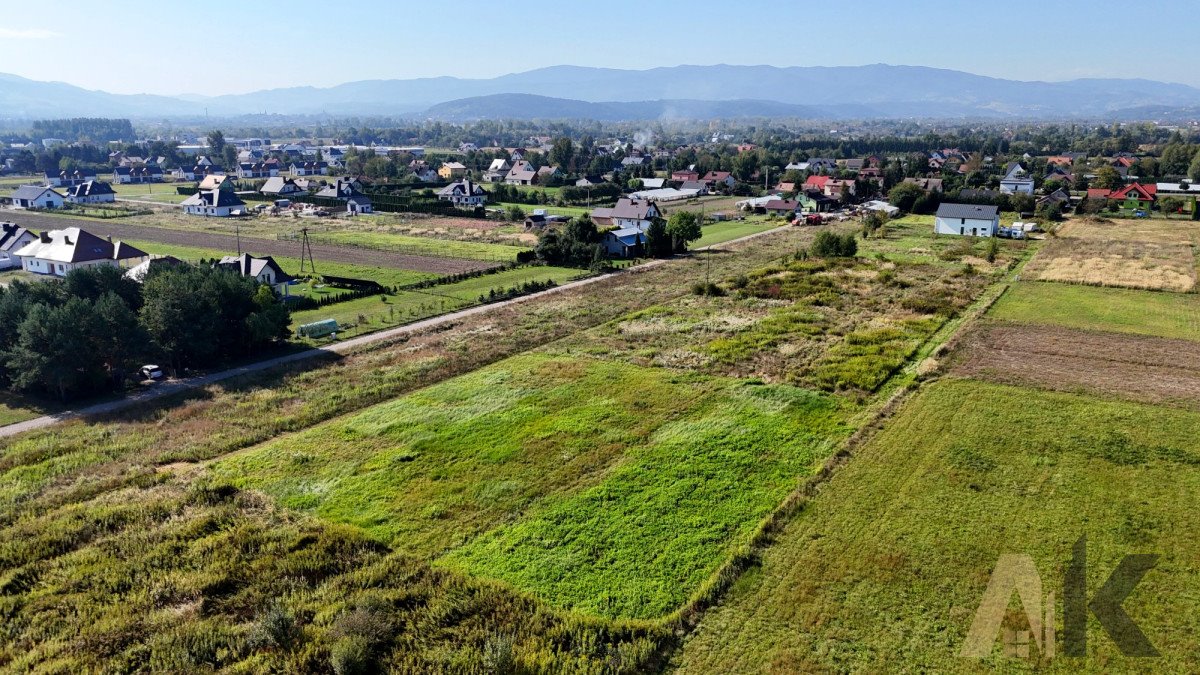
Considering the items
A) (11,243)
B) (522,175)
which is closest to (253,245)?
(11,243)

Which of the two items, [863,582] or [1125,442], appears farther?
[1125,442]

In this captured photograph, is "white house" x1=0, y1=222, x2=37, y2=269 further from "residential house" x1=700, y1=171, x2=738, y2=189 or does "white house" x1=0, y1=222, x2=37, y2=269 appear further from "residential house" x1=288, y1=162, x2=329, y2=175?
"residential house" x1=700, y1=171, x2=738, y2=189

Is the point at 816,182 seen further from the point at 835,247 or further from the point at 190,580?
the point at 190,580

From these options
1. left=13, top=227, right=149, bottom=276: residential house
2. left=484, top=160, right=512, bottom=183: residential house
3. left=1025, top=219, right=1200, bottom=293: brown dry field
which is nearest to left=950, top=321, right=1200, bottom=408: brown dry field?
left=1025, top=219, right=1200, bottom=293: brown dry field

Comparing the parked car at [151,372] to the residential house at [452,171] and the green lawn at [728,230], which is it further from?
the residential house at [452,171]

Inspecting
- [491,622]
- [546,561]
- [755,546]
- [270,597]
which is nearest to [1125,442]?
[755,546]

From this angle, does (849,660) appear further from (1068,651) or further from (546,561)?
(546,561)

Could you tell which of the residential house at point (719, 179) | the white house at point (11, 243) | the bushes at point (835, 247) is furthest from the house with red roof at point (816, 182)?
the white house at point (11, 243)
